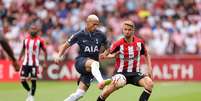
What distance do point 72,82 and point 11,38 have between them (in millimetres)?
3563

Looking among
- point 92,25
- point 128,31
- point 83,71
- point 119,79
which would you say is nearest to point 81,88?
point 83,71

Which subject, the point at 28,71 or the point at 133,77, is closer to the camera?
the point at 133,77

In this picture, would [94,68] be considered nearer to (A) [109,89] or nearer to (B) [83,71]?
(B) [83,71]

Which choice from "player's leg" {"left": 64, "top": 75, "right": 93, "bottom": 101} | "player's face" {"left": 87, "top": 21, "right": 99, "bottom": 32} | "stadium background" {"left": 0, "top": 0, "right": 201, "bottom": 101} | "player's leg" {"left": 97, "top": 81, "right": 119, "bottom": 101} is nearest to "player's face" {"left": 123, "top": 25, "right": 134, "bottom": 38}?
"player's face" {"left": 87, "top": 21, "right": 99, "bottom": 32}

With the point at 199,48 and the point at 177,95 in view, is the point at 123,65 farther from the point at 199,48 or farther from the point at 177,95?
the point at 199,48

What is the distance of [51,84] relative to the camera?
89.5 feet

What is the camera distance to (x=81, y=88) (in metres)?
15.7

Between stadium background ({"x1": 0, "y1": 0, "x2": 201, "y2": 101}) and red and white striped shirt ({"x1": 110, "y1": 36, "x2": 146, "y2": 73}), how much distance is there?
11.0 metres

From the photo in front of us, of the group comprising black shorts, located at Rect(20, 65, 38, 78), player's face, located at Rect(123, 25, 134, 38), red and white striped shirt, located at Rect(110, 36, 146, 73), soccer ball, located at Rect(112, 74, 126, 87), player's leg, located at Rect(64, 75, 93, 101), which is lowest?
black shorts, located at Rect(20, 65, 38, 78)

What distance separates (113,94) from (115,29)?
28.9 ft

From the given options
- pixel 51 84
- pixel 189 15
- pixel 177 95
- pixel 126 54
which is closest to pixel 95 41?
pixel 126 54

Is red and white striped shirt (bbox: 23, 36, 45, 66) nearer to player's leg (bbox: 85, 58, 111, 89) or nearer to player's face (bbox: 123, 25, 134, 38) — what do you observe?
player's leg (bbox: 85, 58, 111, 89)

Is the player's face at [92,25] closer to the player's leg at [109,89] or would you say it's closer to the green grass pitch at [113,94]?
the player's leg at [109,89]

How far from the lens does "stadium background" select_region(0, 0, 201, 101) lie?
29000 mm
